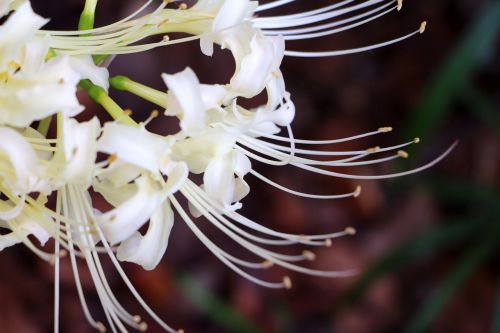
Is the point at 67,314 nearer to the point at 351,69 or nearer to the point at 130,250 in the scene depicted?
the point at 351,69

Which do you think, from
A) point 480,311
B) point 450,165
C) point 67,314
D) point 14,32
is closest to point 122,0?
point 67,314

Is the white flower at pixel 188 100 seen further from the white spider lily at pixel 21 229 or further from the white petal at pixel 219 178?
the white spider lily at pixel 21 229

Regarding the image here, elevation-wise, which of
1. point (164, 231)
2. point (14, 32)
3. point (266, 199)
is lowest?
point (266, 199)

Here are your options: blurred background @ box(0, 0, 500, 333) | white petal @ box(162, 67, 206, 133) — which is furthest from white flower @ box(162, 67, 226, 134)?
blurred background @ box(0, 0, 500, 333)

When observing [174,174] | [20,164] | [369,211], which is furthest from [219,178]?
[369,211]

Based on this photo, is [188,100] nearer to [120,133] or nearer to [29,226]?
[120,133]

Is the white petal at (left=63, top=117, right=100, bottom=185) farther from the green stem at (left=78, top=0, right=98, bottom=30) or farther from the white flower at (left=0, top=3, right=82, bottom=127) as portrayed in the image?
the green stem at (left=78, top=0, right=98, bottom=30)
